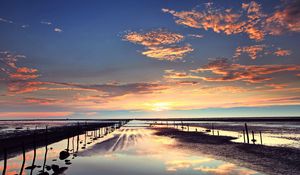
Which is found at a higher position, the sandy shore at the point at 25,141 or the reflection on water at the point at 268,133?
the sandy shore at the point at 25,141

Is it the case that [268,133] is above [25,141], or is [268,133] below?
below

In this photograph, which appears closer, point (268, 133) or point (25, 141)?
point (25, 141)

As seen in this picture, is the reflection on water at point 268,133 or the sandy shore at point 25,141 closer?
the sandy shore at point 25,141

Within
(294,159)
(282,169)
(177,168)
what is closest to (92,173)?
(177,168)

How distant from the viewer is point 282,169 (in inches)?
758

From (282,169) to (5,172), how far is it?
71.3ft

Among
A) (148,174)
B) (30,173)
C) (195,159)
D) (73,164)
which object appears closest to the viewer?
(148,174)

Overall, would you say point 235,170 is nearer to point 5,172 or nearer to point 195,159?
point 195,159

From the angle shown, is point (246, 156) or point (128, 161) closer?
point (128, 161)

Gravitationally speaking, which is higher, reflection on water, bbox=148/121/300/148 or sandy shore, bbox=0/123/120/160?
sandy shore, bbox=0/123/120/160

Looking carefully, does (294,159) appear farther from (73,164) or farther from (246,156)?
(73,164)

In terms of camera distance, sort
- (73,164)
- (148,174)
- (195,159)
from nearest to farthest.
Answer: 1. (148,174)
2. (73,164)
3. (195,159)

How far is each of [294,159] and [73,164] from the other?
792 inches

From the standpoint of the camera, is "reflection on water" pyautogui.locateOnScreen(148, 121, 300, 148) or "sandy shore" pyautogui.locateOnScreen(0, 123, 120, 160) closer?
"sandy shore" pyautogui.locateOnScreen(0, 123, 120, 160)
